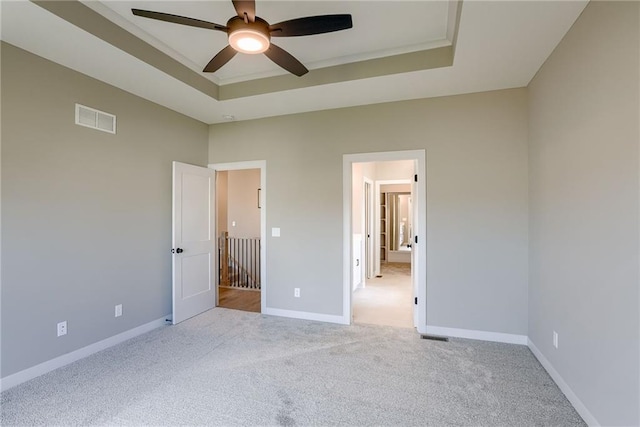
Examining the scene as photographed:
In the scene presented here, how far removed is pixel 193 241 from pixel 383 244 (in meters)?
6.06

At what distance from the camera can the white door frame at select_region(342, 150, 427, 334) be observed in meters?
3.41

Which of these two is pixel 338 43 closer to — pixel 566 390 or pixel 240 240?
pixel 566 390

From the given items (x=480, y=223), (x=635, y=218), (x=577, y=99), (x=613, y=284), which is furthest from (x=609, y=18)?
(x=480, y=223)

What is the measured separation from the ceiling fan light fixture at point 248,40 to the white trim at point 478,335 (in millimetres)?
3204

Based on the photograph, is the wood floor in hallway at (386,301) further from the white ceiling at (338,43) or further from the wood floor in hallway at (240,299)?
the white ceiling at (338,43)

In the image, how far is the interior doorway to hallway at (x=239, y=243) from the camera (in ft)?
16.5

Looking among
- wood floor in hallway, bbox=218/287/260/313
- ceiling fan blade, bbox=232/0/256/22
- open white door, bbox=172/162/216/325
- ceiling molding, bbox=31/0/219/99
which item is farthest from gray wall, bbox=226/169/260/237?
ceiling fan blade, bbox=232/0/256/22

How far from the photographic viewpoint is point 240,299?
4.90 meters

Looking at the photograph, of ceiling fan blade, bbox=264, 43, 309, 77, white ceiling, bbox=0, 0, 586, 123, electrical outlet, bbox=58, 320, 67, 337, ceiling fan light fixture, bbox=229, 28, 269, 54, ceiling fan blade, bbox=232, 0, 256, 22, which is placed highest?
white ceiling, bbox=0, 0, 586, 123

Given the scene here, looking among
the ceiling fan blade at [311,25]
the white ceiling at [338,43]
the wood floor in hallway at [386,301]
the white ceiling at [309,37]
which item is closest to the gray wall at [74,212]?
the white ceiling at [338,43]

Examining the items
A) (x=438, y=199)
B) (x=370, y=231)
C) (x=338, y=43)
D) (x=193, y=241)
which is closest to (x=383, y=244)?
(x=370, y=231)

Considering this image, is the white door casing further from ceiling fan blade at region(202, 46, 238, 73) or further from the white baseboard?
ceiling fan blade at region(202, 46, 238, 73)

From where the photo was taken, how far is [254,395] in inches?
88.4

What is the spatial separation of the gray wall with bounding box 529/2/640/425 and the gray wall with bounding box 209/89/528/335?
0.47 m
